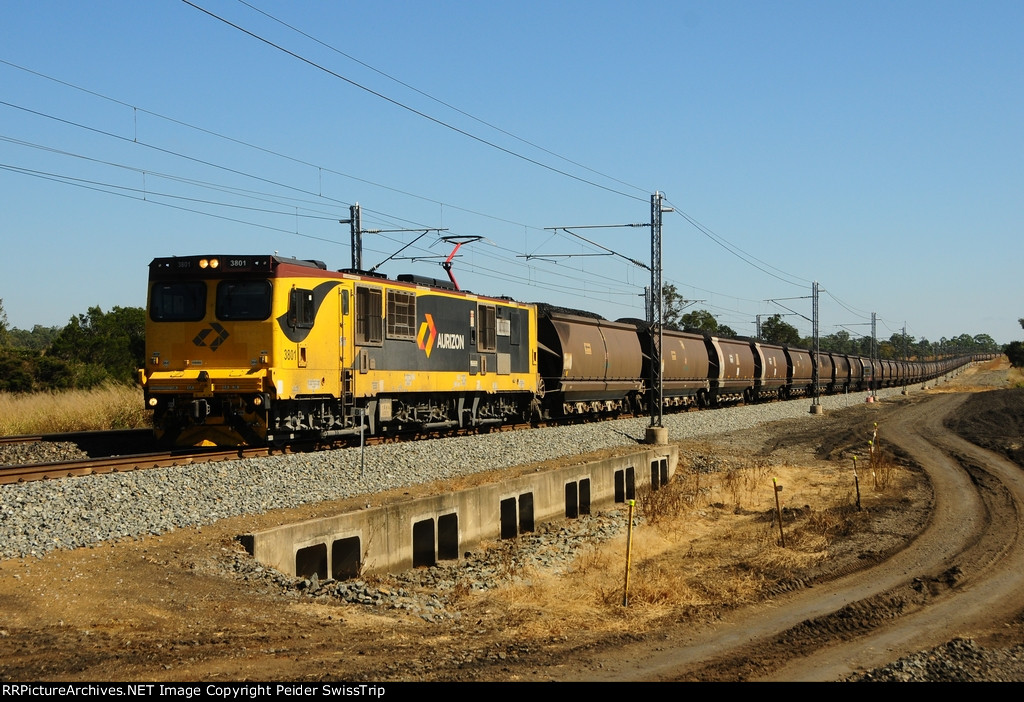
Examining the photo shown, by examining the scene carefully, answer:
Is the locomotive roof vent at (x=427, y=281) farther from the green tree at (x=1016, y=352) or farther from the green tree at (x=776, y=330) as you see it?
the green tree at (x=1016, y=352)

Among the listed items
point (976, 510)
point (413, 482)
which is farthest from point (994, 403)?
point (413, 482)

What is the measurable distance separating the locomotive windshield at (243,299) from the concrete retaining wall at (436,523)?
5269mm

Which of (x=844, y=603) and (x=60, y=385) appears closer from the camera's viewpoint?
(x=844, y=603)

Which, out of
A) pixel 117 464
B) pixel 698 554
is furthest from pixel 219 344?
pixel 698 554

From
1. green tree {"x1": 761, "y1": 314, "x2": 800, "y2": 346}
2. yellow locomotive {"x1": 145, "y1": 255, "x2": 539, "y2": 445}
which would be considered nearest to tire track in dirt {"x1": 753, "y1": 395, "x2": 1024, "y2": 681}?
yellow locomotive {"x1": 145, "y1": 255, "x2": 539, "y2": 445}

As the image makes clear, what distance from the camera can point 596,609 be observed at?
Result: 13.8 m

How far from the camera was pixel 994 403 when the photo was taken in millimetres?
60938

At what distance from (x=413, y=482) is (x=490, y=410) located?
10065mm

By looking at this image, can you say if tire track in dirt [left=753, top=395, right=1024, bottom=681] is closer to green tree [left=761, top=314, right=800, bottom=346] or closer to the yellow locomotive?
the yellow locomotive

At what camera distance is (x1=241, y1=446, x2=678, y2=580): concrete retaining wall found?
1330cm

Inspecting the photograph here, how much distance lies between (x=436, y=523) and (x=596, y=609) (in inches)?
156

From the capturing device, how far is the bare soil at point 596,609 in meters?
8.50

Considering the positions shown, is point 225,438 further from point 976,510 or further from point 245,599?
point 976,510

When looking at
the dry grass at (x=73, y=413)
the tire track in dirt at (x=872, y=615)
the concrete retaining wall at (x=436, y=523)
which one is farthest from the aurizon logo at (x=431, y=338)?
the tire track in dirt at (x=872, y=615)
